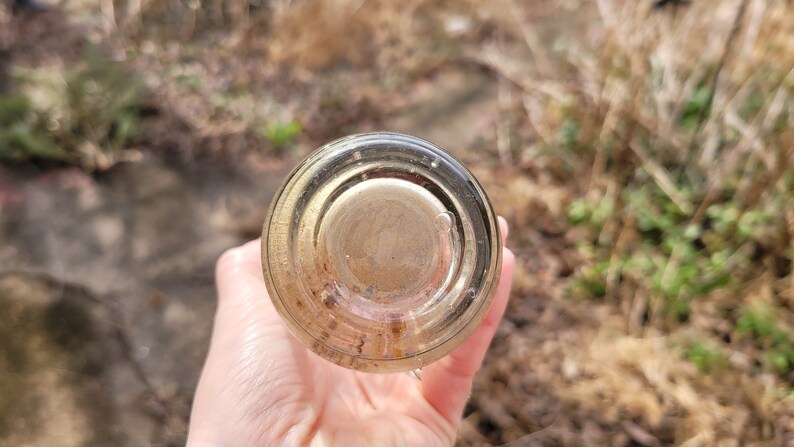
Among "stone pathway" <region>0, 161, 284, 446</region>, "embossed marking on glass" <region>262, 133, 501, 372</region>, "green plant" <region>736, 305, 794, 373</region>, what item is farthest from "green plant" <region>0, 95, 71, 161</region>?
"green plant" <region>736, 305, 794, 373</region>

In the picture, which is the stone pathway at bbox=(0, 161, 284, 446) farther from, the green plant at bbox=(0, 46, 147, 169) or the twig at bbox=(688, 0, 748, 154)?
the twig at bbox=(688, 0, 748, 154)

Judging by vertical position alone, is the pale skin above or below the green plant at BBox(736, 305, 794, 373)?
below

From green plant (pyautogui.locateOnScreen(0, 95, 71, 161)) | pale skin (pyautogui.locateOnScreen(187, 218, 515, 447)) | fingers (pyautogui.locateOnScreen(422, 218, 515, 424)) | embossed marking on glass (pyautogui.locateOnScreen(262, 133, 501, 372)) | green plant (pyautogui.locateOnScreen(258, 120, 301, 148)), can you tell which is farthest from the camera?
green plant (pyautogui.locateOnScreen(258, 120, 301, 148))

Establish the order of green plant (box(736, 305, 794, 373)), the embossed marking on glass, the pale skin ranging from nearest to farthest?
the embossed marking on glass < the pale skin < green plant (box(736, 305, 794, 373))

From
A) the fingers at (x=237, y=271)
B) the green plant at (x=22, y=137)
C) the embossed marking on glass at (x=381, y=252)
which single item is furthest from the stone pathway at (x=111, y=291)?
the embossed marking on glass at (x=381, y=252)

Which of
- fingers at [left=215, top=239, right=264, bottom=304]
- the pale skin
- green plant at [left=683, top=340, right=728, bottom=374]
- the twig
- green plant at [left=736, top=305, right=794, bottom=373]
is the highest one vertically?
the twig

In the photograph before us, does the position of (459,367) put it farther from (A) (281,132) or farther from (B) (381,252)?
(A) (281,132)

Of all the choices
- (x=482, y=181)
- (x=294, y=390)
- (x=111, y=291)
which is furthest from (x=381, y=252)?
(x=111, y=291)
